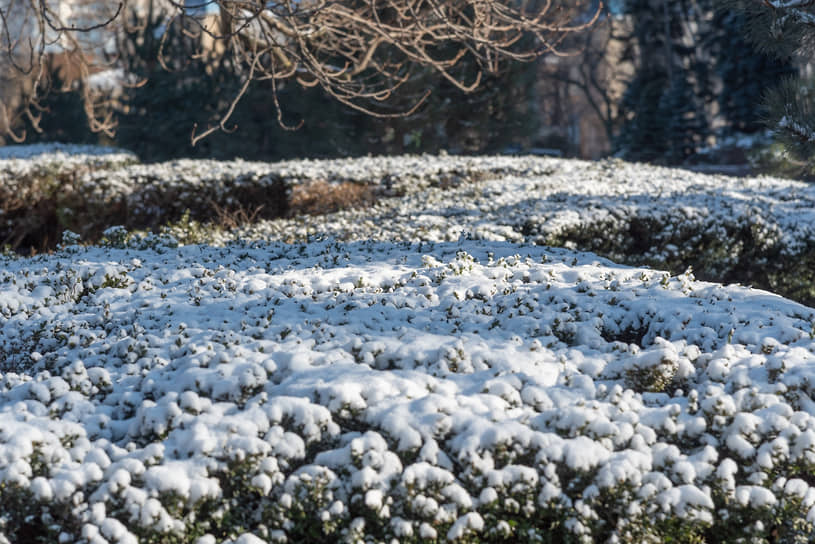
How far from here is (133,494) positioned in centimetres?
259

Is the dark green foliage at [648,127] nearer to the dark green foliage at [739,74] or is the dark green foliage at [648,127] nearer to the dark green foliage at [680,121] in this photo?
the dark green foliage at [680,121]

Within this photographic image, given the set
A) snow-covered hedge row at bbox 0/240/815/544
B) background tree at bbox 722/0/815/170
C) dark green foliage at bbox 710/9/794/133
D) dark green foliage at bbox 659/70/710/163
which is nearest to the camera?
snow-covered hedge row at bbox 0/240/815/544

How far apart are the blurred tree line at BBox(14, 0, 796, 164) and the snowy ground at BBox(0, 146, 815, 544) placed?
14534mm

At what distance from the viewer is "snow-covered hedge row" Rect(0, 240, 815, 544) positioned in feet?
8.68

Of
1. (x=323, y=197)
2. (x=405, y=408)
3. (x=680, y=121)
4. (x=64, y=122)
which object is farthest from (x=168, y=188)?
(x=64, y=122)

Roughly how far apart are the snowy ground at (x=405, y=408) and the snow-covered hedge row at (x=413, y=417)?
10 mm

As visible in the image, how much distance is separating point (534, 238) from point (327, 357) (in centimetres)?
349

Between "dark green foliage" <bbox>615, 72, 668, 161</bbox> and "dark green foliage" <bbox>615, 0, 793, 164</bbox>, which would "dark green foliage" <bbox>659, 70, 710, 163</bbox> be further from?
"dark green foliage" <bbox>615, 72, 668, 161</bbox>

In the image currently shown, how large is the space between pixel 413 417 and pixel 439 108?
17011mm

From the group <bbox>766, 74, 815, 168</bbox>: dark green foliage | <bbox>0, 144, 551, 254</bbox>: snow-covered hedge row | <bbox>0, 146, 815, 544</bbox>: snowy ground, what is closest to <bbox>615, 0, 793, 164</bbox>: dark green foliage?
<bbox>0, 144, 551, 254</bbox>: snow-covered hedge row

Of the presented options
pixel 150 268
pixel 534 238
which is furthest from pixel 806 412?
pixel 150 268

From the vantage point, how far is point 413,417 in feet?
9.48

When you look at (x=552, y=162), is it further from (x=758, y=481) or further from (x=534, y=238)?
(x=758, y=481)

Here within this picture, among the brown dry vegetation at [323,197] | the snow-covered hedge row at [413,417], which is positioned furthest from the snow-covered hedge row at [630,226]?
the snow-covered hedge row at [413,417]
